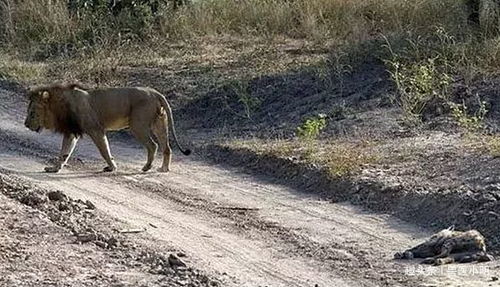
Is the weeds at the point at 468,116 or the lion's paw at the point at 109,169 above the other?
the weeds at the point at 468,116

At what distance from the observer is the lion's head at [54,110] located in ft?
45.1

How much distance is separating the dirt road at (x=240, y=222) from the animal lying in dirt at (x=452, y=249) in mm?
178

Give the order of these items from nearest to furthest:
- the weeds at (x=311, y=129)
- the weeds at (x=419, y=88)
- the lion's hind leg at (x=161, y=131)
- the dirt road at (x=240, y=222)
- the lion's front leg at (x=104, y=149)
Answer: the dirt road at (x=240, y=222), the lion's front leg at (x=104, y=149), the lion's hind leg at (x=161, y=131), the weeds at (x=311, y=129), the weeds at (x=419, y=88)

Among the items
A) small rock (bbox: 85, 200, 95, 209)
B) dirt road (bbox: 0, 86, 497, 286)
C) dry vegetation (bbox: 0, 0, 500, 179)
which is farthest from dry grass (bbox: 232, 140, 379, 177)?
small rock (bbox: 85, 200, 95, 209)

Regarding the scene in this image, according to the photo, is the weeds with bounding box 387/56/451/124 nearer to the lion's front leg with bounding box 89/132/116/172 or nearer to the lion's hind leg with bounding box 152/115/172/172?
the lion's hind leg with bounding box 152/115/172/172

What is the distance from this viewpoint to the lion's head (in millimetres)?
13742

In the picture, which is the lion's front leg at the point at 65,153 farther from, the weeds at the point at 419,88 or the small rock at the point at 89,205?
the weeds at the point at 419,88

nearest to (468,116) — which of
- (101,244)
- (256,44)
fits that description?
(101,244)

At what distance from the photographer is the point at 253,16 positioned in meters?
23.1

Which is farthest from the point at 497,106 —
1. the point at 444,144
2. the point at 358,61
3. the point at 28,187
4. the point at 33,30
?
the point at 33,30

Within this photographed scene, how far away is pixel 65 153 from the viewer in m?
13.6

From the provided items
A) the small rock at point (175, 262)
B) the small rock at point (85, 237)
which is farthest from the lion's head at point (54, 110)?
the small rock at point (175, 262)

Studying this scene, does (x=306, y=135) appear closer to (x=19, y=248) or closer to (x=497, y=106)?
(x=497, y=106)

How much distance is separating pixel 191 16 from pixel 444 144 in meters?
10.4
